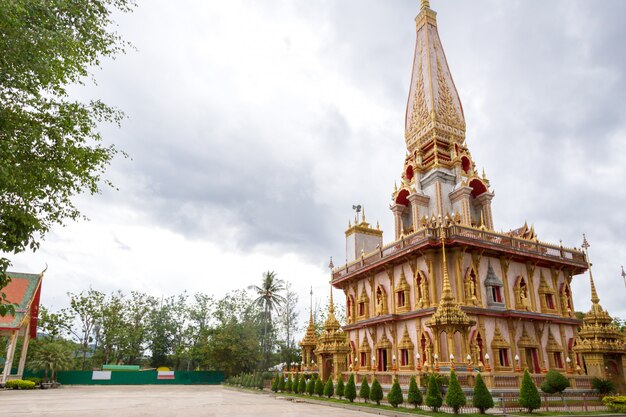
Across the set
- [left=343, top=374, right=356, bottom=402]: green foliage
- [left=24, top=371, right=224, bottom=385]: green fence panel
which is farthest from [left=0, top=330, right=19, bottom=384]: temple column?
[left=343, top=374, right=356, bottom=402]: green foliage

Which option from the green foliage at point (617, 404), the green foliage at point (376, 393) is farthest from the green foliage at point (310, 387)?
the green foliage at point (617, 404)

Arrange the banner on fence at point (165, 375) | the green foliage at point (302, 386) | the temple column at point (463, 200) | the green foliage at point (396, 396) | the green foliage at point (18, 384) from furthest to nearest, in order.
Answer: the banner on fence at point (165, 375), the green foliage at point (18, 384), the temple column at point (463, 200), the green foliage at point (302, 386), the green foliage at point (396, 396)

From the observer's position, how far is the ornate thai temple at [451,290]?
21.5 metres

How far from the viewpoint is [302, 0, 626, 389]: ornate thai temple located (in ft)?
70.4

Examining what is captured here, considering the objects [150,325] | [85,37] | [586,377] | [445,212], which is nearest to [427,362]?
[586,377]

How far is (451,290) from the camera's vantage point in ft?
77.8

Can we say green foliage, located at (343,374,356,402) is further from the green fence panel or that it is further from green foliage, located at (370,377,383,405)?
the green fence panel

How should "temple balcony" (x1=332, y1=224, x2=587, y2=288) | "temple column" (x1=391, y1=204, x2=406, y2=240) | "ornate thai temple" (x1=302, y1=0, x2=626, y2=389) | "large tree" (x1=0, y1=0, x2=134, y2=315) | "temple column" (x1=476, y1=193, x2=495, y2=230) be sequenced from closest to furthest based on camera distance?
"large tree" (x1=0, y1=0, x2=134, y2=315) → "ornate thai temple" (x1=302, y1=0, x2=626, y2=389) → "temple balcony" (x1=332, y1=224, x2=587, y2=288) → "temple column" (x1=476, y1=193, x2=495, y2=230) → "temple column" (x1=391, y1=204, x2=406, y2=240)

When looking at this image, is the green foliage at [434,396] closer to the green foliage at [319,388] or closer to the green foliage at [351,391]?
the green foliage at [351,391]

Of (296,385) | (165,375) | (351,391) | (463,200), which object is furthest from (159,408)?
(165,375)

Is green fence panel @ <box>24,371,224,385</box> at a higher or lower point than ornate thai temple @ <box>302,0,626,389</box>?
lower

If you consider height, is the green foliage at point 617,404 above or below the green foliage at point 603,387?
below

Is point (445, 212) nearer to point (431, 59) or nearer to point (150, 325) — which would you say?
point (431, 59)

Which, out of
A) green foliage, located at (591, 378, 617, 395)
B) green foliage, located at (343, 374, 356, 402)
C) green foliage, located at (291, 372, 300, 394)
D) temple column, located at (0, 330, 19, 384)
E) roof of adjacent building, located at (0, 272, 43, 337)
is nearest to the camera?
green foliage, located at (591, 378, 617, 395)
